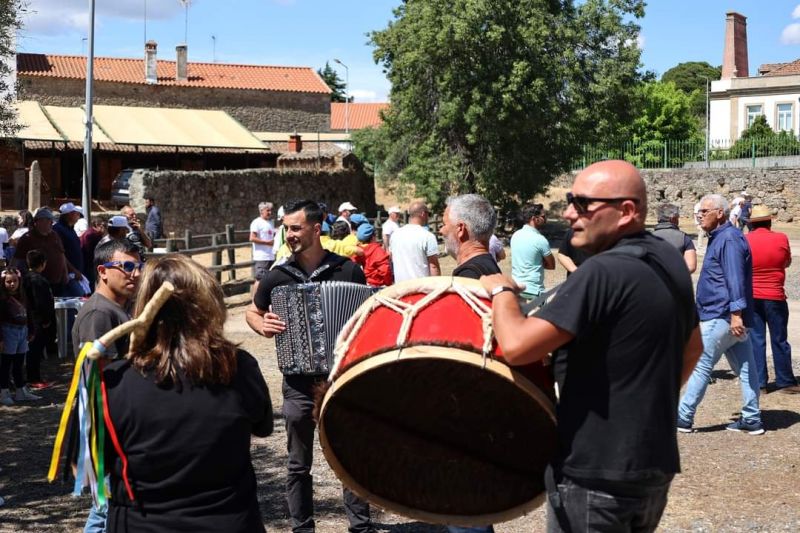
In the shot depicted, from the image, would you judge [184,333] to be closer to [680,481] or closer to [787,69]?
[680,481]

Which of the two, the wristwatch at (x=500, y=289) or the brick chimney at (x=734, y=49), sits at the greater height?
the brick chimney at (x=734, y=49)

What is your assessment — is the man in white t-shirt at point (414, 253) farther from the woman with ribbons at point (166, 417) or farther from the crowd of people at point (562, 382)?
the woman with ribbons at point (166, 417)

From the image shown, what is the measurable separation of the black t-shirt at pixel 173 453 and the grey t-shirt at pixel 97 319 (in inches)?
63.8

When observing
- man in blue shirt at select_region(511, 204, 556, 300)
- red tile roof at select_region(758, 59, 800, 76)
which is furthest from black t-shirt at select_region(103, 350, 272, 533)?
red tile roof at select_region(758, 59, 800, 76)

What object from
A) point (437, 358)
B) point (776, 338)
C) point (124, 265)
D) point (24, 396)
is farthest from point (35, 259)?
point (437, 358)

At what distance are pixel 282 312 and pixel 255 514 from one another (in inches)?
75.2

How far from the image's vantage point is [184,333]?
3311 millimetres

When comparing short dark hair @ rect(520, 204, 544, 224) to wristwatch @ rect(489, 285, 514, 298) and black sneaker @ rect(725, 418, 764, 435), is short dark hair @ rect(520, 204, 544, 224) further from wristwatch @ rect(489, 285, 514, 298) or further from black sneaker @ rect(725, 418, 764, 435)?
wristwatch @ rect(489, 285, 514, 298)

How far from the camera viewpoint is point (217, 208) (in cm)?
3120

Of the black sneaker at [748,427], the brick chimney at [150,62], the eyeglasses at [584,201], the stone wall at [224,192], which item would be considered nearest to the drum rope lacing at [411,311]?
the eyeglasses at [584,201]

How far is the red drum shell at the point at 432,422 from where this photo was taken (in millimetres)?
3434

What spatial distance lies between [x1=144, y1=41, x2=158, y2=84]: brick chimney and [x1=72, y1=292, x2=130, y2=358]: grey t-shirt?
48.7 meters

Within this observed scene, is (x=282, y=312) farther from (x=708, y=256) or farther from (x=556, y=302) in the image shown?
(x=708, y=256)

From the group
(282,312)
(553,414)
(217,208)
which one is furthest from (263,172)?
(553,414)
